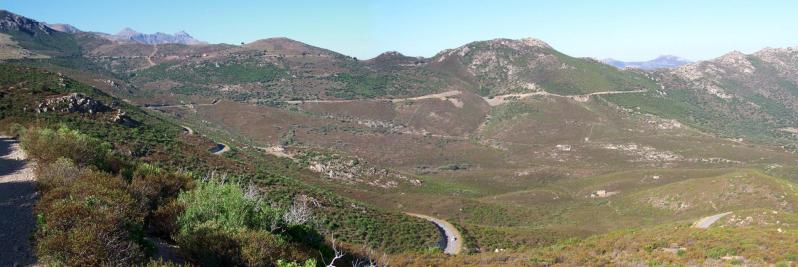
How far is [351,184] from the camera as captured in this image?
2881 inches

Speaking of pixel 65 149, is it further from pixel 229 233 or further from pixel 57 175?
pixel 229 233

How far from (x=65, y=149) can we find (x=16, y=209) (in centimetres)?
758

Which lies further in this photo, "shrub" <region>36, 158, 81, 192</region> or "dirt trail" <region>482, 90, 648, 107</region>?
"dirt trail" <region>482, 90, 648, 107</region>

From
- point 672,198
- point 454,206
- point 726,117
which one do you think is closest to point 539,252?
point 454,206

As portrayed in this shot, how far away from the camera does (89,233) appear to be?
12.4 m

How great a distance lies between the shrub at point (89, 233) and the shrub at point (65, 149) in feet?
29.3

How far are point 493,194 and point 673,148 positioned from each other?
198 feet

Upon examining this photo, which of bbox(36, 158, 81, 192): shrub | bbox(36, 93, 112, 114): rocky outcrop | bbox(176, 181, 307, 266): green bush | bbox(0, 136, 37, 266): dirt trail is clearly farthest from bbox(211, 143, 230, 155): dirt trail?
bbox(176, 181, 307, 266): green bush

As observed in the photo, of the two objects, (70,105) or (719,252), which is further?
(70,105)

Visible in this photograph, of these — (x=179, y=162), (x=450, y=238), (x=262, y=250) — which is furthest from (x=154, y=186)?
(x=450, y=238)

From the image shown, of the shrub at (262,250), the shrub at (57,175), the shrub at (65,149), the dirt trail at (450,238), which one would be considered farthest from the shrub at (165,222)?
the dirt trail at (450,238)

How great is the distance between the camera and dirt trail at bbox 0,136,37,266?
14.1 m

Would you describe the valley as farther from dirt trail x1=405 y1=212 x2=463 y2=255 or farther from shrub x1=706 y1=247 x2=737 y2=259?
dirt trail x1=405 y1=212 x2=463 y2=255

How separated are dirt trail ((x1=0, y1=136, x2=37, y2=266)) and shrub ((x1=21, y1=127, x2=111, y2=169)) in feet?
2.91
